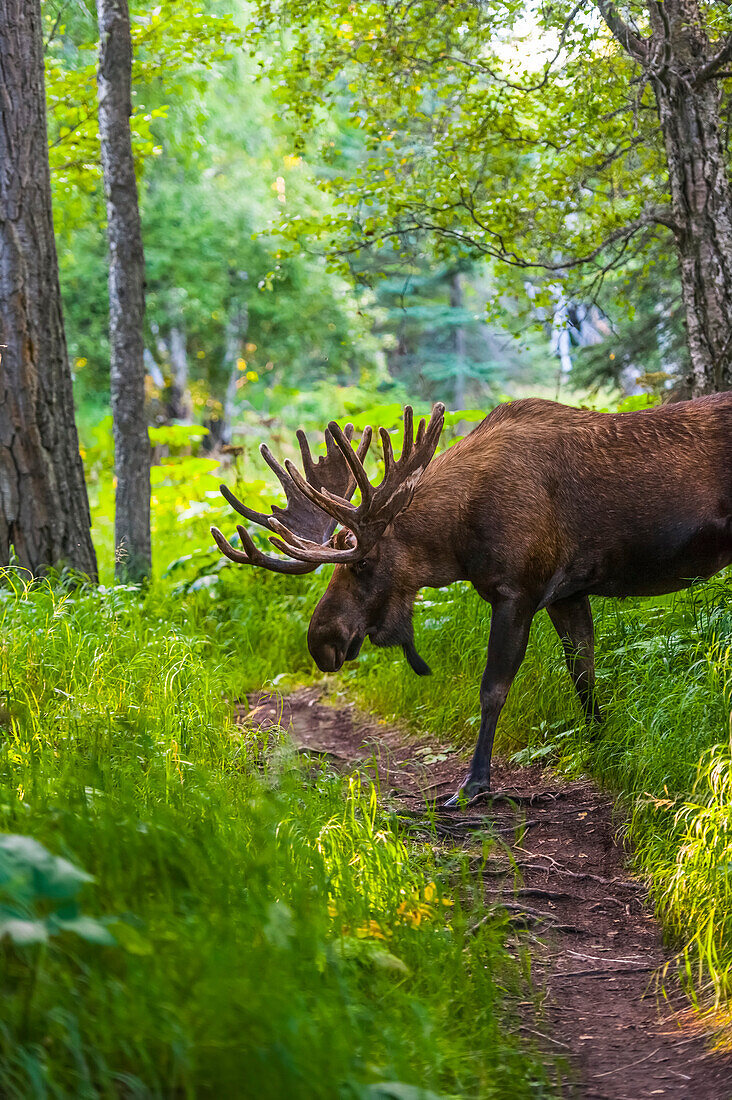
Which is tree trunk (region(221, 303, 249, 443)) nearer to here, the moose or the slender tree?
the slender tree

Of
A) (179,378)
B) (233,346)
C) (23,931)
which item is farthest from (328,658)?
(233,346)

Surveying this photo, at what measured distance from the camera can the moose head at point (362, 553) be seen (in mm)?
5160

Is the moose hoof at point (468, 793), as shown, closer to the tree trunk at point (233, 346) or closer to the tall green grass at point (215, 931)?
the tall green grass at point (215, 931)

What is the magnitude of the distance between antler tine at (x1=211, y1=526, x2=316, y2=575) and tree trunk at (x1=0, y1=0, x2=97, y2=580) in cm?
261

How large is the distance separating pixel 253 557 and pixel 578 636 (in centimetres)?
187

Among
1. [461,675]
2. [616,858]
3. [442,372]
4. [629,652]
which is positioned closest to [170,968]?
[616,858]

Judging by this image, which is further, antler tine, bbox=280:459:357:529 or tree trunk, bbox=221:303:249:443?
tree trunk, bbox=221:303:249:443

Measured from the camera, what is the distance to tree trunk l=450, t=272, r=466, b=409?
3064 centimetres

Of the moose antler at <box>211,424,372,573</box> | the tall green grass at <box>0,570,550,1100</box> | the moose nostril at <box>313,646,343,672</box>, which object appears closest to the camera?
the tall green grass at <box>0,570,550,1100</box>

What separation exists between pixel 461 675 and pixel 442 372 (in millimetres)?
25073

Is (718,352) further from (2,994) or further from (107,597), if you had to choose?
(2,994)

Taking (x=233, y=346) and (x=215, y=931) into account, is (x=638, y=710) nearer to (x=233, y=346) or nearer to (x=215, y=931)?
(x=215, y=931)

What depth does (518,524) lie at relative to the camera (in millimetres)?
5129

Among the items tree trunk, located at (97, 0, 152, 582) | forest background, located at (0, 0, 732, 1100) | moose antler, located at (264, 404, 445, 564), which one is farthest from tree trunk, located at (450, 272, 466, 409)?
moose antler, located at (264, 404, 445, 564)
